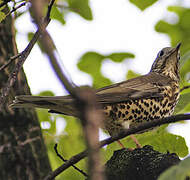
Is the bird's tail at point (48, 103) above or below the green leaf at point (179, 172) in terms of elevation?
below

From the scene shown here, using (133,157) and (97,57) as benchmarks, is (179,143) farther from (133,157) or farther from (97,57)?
(97,57)

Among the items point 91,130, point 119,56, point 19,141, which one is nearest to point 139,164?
point 19,141

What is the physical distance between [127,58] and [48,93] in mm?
1516

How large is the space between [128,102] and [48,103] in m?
1.08

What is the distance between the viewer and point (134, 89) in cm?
448

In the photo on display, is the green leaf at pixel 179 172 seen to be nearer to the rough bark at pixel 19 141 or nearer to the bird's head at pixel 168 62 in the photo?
the rough bark at pixel 19 141

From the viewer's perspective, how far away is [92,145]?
0.80m

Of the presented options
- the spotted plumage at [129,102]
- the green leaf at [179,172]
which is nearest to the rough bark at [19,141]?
the spotted plumage at [129,102]

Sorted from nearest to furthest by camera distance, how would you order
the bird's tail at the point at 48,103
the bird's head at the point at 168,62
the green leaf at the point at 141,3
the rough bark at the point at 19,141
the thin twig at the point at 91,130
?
1. the thin twig at the point at 91,130
2. the bird's tail at the point at 48,103
3. the green leaf at the point at 141,3
4. the rough bark at the point at 19,141
5. the bird's head at the point at 168,62

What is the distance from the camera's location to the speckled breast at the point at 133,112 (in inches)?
158

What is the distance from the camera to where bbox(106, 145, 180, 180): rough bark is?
102 inches

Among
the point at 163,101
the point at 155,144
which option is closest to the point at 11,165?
the point at 155,144

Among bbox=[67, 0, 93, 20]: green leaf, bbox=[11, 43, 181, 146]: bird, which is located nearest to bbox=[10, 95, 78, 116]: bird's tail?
bbox=[11, 43, 181, 146]: bird

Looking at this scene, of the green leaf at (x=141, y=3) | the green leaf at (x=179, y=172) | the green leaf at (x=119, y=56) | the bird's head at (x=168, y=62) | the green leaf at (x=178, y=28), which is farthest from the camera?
the green leaf at (x=178, y=28)
